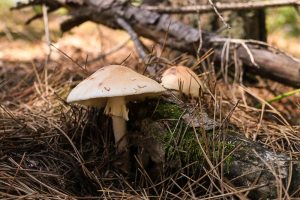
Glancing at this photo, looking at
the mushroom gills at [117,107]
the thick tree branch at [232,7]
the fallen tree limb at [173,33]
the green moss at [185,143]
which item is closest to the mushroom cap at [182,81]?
the green moss at [185,143]

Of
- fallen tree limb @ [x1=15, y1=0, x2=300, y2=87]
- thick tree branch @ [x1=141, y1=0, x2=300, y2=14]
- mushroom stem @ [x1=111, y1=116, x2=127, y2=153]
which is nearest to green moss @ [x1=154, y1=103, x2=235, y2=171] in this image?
mushroom stem @ [x1=111, y1=116, x2=127, y2=153]

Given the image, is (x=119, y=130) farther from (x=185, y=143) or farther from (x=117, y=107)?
(x=185, y=143)

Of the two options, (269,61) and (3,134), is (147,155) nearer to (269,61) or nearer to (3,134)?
(3,134)

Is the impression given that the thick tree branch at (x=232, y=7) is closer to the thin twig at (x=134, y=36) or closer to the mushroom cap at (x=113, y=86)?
the thin twig at (x=134, y=36)

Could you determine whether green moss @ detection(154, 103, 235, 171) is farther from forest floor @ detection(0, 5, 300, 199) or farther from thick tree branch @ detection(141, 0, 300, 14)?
thick tree branch @ detection(141, 0, 300, 14)

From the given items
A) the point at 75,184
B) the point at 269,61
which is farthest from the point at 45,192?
the point at 269,61
